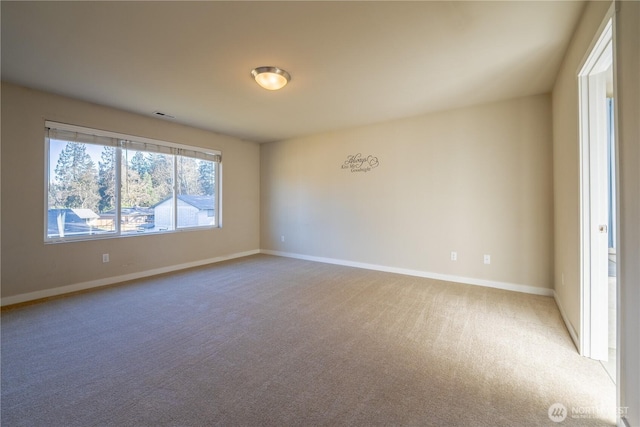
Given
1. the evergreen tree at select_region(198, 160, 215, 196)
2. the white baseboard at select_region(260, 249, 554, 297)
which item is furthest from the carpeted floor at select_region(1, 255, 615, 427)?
the evergreen tree at select_region(198, 160, 215, 196)

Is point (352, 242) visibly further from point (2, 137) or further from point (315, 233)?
point (2, 137)

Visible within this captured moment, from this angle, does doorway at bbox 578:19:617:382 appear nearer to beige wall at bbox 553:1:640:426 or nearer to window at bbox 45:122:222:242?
beige wall at bbox 553:1:640:426

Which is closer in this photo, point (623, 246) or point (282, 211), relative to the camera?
point (623, 246)

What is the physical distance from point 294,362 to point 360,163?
361 cm

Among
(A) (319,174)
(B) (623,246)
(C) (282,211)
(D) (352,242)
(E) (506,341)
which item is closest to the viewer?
(B) (623,246)

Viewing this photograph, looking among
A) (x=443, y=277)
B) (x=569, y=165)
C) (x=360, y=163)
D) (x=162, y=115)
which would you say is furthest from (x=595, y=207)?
(x=162, y=115)

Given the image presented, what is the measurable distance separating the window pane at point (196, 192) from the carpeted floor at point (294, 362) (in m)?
1.83

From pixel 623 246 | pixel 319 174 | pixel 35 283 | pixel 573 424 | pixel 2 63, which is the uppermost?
pixel 2 63

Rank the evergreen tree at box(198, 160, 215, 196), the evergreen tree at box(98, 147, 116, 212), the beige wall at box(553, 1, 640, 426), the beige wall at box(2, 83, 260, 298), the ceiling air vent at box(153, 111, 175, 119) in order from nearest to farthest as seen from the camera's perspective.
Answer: the beige wall at box(553, 1, 640, 426)
the beige wall at box(2, 83, 260, 298)
the evergreen tree at box(98, 147, 116, 212)
the ceiling air vent at box(153, 111, 175, 119)
the evergreen tree at box(198, 160, 215, 196)

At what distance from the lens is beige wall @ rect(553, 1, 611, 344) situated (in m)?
1.95

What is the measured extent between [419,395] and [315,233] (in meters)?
3.92

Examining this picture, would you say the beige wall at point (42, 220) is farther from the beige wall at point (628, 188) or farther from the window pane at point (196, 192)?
the beige wall at point (628, 188)

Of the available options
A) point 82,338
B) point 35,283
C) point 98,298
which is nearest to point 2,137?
point 35,283

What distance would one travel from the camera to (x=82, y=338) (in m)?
2.33
